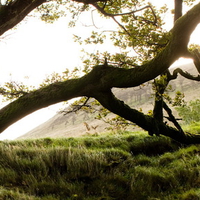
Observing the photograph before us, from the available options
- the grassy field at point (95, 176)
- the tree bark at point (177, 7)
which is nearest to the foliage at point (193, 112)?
the grassy field at point (95, 176)

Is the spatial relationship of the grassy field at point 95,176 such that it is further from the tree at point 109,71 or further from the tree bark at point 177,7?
the tree bark at point 177,7

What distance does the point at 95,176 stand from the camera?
5.64 meters

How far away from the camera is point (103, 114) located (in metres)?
7.98

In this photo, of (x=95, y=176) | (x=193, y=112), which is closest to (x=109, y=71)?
(x=95, y=176)

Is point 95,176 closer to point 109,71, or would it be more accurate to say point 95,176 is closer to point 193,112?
point 109,71

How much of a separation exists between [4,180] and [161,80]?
6085 mm

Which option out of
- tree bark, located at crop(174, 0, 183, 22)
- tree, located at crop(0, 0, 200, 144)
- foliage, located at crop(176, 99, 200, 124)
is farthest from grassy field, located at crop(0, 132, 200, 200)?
foliage, located at crop(176, 99, 200, 124)

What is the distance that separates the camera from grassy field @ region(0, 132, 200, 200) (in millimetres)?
4547

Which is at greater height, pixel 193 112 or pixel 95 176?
pixel 95 176

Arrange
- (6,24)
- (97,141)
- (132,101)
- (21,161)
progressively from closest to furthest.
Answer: (6,24) → (21,161) → (97,141) → (132,101)

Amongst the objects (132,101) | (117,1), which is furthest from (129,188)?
(132,101)

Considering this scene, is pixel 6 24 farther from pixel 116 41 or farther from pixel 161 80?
pixel 161 80

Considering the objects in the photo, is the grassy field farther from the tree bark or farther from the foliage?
the foliage

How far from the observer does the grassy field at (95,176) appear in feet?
14.9
